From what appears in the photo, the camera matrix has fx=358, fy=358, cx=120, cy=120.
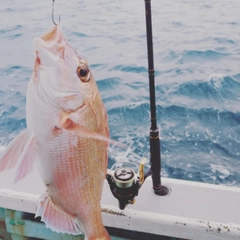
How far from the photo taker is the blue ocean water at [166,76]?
16.7ft

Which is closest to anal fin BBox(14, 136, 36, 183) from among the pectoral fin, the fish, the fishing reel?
the fish

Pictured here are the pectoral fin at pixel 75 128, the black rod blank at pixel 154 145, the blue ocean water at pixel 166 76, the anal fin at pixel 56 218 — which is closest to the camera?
the pectoral fin at pixel 75 128

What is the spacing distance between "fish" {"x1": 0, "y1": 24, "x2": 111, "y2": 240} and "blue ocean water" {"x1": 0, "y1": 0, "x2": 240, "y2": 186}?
332cm

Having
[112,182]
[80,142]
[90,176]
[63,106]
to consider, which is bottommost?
[112,182]

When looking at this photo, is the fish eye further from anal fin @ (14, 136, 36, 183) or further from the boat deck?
the boat deck

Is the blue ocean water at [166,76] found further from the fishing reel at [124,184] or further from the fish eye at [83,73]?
the fish eye at [83,73]

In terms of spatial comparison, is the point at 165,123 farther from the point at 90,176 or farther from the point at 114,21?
the point at 114,21

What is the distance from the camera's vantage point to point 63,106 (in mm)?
1271

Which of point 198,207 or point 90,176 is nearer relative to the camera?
point 90,176

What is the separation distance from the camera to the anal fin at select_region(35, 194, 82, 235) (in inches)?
57.4

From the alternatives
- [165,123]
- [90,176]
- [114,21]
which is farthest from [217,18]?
[90,176]

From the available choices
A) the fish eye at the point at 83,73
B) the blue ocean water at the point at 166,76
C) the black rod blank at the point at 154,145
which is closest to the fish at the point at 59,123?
the fish eye at the point at 83,73

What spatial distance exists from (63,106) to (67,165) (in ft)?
0.77

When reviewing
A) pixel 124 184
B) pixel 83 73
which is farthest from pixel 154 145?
pixel 83 73
